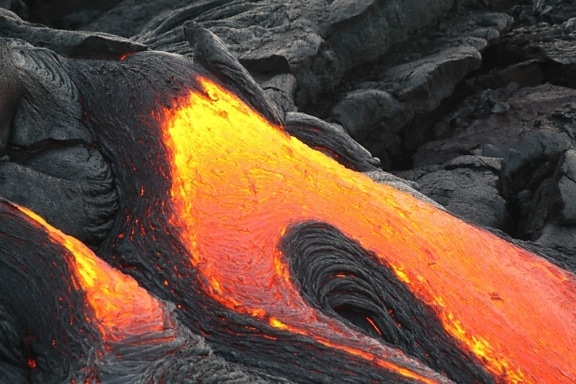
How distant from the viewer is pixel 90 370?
339cm

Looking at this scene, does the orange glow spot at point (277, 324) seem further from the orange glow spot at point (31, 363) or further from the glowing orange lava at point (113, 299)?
the orange glow spot at point (31, 363)

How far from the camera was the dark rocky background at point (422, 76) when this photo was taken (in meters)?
7.33

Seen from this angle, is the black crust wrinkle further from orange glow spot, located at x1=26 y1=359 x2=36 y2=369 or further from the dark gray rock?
the dark gray rock

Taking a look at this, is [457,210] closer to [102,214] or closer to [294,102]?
[294,102]

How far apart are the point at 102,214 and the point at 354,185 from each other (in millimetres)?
1772

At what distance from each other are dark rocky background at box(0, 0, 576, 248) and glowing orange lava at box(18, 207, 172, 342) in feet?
11.3

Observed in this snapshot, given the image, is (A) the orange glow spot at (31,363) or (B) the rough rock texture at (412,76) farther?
(B) the rough rock texture at (412,76)

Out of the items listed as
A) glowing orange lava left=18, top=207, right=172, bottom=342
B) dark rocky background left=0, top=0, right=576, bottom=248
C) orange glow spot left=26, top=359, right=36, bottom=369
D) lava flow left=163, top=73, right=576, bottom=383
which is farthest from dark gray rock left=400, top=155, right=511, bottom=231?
orange glow spot left=26, top=359, right=36, bottom=369

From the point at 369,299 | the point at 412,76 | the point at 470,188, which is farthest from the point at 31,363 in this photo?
the point at 412,76

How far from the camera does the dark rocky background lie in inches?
289

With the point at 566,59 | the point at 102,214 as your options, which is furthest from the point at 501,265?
the point at 566,59

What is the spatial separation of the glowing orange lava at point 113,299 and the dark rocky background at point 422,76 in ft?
11.3

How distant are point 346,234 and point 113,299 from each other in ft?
5.31

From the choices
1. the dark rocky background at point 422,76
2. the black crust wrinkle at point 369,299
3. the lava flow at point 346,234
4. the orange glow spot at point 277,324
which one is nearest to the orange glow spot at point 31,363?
the lava flow at point 346,234
